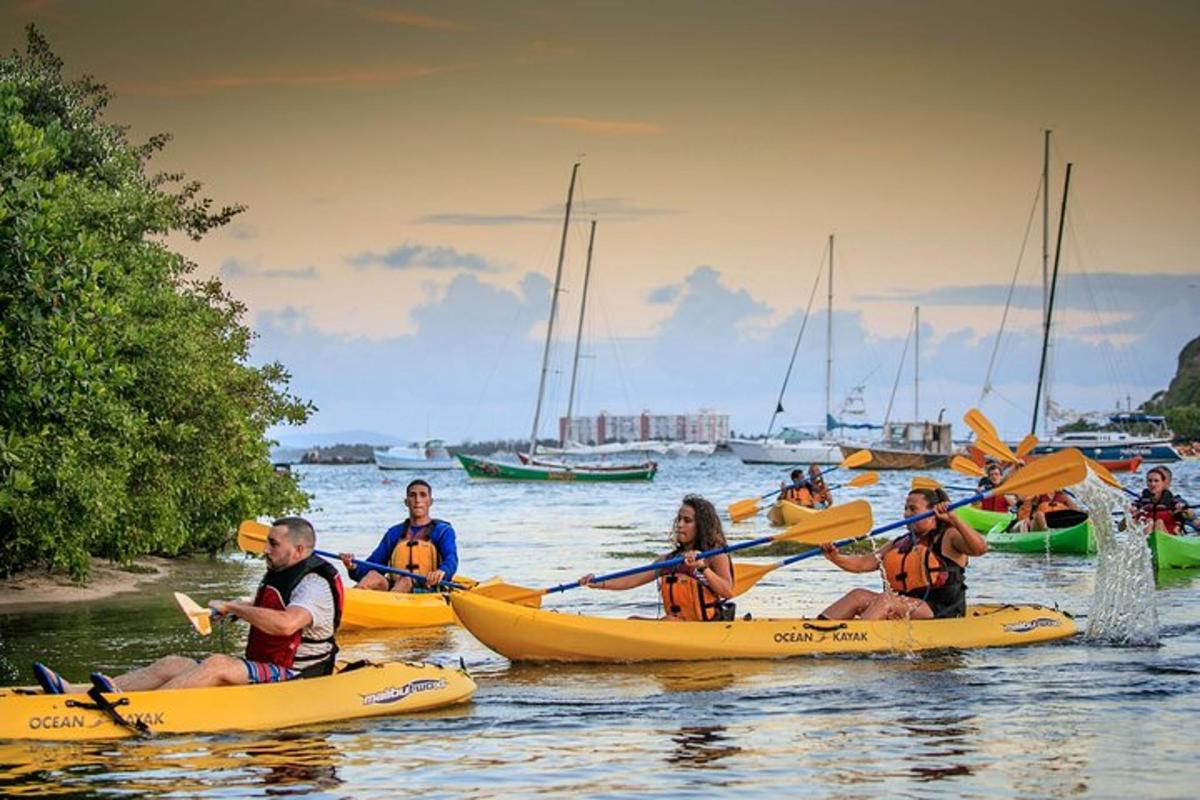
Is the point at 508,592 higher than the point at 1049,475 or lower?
lower

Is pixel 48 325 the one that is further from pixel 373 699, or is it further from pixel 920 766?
pixel 920 766

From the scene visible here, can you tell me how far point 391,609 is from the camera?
17.1m

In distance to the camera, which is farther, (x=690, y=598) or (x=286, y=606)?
(x=690, y=598)

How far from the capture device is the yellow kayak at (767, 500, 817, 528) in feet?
121

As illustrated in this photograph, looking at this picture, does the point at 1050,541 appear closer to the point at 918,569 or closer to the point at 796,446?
the point at 918,569

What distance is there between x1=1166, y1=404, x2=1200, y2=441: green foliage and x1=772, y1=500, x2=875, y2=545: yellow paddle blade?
402 ft

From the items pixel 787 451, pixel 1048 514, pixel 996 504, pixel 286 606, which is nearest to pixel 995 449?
pixel 286 606

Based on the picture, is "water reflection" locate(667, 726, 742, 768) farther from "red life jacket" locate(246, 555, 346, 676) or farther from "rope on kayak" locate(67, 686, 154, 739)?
"rope on kayak" locate(67, 686, 154, 739)

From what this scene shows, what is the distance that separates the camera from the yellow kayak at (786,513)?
3678cm

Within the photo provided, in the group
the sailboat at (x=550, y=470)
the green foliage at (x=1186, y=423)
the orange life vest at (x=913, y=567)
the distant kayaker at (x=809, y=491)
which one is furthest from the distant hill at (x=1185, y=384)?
the orange life vest at (x=913, y=567)

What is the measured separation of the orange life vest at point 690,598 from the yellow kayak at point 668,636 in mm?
240

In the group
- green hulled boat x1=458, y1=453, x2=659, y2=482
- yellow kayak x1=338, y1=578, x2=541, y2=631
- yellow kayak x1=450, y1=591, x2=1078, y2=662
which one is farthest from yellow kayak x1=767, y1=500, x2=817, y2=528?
green hulled boat x1=458, y1=453, x2=659, y2=482

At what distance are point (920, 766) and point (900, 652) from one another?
4486mm

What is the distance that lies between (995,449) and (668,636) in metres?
5.16
